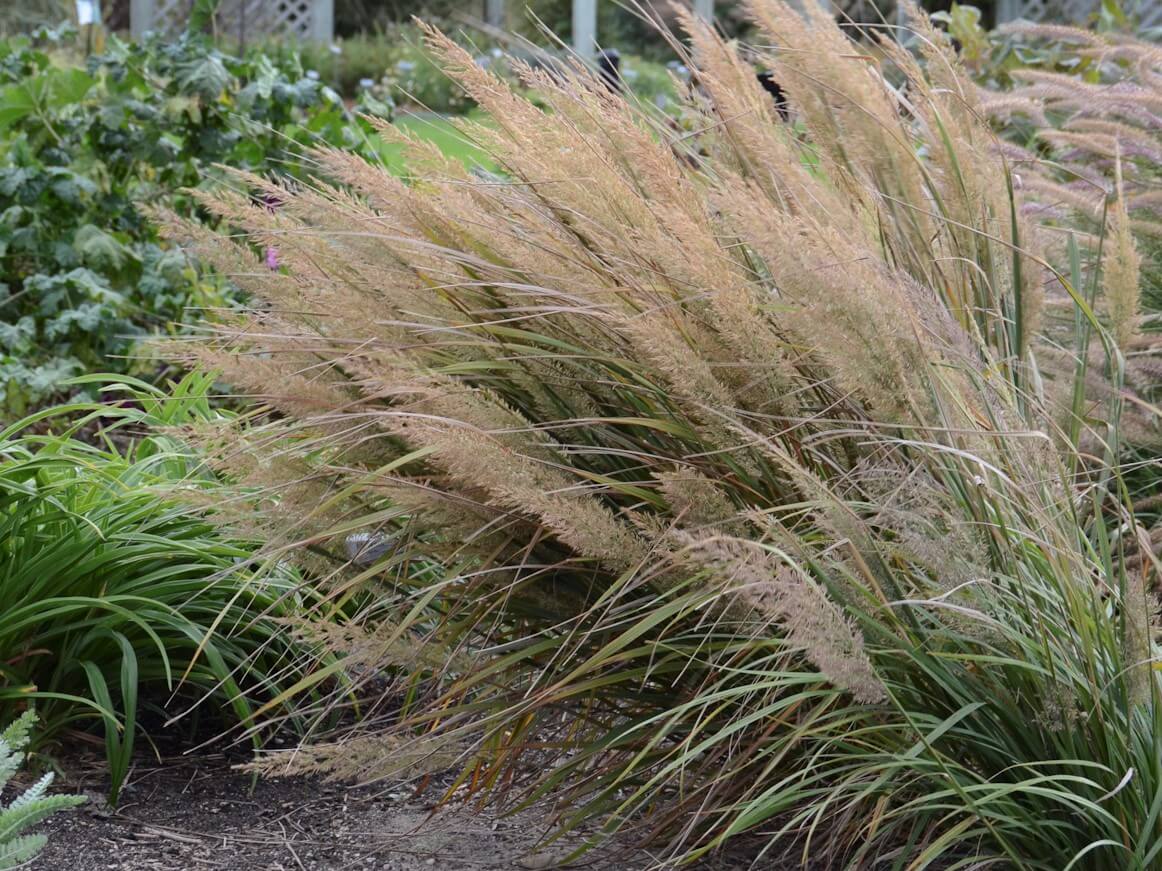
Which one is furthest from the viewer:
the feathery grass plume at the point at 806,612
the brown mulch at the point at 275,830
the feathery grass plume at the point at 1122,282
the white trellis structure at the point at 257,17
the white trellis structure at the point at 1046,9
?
the white trellis structure at the point at 1046,9

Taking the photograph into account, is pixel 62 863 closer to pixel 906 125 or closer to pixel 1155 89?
pixel 906 125

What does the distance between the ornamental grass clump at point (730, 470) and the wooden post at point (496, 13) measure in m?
19.9

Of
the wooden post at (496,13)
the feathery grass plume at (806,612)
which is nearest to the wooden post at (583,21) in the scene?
the wooden post at (496,13)

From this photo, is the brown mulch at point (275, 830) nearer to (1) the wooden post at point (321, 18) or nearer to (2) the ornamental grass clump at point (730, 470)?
(2) the ornamental grass clump at point (730, 470)

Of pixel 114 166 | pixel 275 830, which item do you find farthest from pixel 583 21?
pixel 275 830

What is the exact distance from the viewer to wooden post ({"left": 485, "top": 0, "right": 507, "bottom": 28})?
2111cm

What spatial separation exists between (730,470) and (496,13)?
20697 mm

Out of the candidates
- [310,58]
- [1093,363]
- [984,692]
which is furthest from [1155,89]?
[310,58]

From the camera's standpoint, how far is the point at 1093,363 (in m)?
2.38

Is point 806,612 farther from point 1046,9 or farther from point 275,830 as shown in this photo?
point 1046,9

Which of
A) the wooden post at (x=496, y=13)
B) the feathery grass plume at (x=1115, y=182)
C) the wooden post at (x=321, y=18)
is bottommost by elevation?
the wooden post at (x=496, y=13)

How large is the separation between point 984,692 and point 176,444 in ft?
6.15

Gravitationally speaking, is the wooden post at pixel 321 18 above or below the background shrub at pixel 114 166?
below

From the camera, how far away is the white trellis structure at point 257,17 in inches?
669
